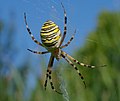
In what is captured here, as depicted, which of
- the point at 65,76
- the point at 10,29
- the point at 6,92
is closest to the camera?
the point at 65,76

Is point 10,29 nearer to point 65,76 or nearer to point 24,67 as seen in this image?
point 24,67

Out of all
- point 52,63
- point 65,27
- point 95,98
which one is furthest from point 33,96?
point 65,27

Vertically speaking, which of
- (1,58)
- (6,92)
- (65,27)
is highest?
(65,27)

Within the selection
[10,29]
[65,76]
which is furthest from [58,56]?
[10,29]

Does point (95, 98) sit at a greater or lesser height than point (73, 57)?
lesser

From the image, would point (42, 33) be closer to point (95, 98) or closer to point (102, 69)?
point (95, 98)

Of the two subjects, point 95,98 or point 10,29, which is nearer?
point 95,98

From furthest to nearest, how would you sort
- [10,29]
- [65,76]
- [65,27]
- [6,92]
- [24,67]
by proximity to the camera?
[10,29]
[24,67]
[6,92]
[65,76]
[65,27]
